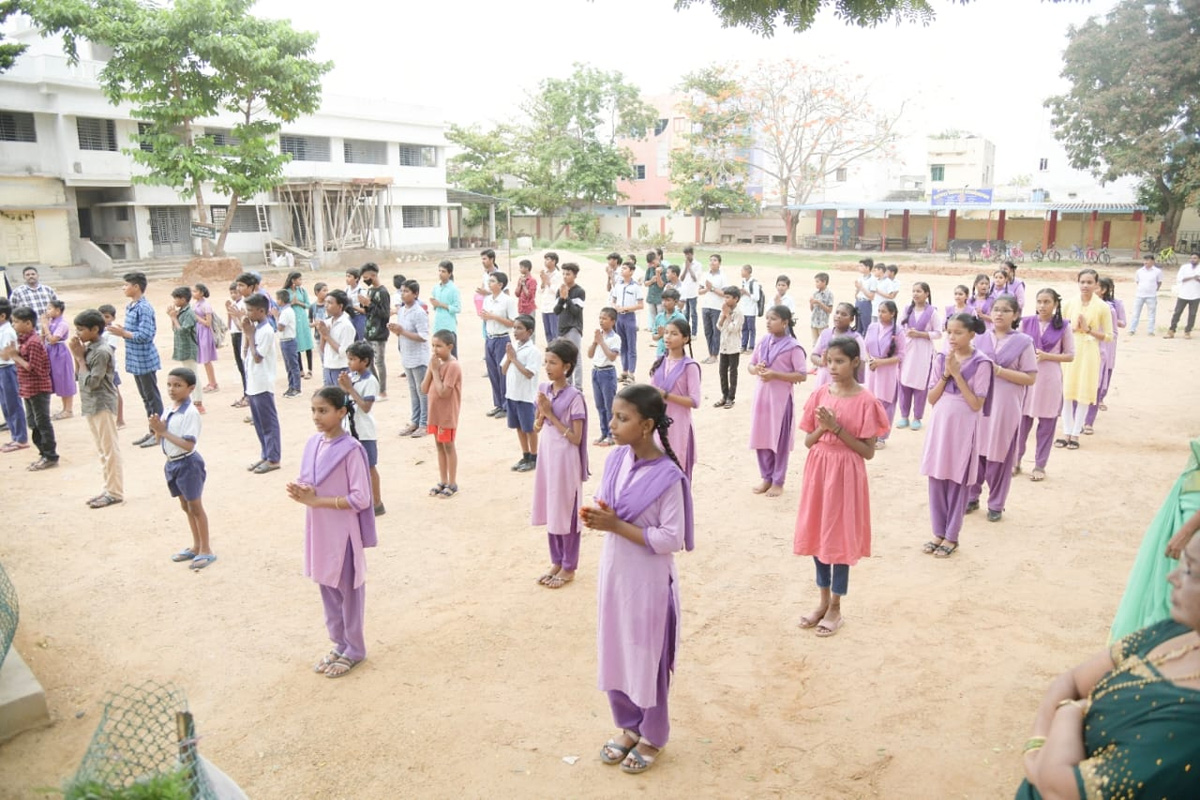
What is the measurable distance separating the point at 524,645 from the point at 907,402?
21.9 ft

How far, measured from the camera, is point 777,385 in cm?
755

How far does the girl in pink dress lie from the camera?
16.0 ft

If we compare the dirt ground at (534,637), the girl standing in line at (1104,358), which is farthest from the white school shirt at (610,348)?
the girl standing in line at (1104,358)

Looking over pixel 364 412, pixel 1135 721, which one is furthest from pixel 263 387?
pixel 1135 721

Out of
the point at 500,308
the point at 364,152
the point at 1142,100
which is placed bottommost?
the point at 500,308

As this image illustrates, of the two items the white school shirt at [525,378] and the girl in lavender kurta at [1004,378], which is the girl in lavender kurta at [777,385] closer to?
the girl in lavender kurta at [1004,378]

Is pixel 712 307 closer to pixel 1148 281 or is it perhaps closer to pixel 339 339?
pixel 339 339

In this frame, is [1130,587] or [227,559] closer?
[1130,587]

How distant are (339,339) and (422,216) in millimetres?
30659

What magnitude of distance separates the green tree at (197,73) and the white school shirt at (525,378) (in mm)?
20764

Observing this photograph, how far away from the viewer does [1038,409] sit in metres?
7.91

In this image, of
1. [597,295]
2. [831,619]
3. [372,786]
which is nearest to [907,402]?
[831,619]

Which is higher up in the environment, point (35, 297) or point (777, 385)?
point (35, 297)

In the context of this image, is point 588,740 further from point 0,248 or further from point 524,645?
point 0,248
